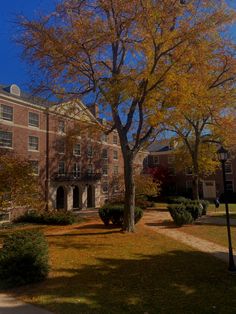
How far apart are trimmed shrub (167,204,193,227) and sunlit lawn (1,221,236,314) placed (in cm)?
573

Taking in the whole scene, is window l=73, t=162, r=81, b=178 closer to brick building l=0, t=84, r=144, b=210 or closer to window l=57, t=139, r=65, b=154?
brick building l=0, t=84, r=144, b=210

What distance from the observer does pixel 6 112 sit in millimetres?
26391

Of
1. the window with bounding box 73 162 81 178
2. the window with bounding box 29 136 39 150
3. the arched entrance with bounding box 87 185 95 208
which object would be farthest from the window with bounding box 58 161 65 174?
the arched entrance with bounding box 87 185 95 208

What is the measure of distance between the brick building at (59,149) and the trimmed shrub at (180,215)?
22.9 feet

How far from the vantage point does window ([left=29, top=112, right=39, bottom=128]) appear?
29.1 meters

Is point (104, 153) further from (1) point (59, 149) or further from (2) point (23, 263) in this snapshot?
(2) point (23, 263)

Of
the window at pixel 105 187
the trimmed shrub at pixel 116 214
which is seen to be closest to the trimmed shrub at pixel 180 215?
the trimmed shrub at pixel 116 214

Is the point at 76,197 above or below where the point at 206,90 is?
below

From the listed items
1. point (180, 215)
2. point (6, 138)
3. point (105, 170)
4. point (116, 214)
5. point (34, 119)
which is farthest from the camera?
point (105, 170)

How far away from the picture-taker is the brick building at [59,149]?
25.6 m

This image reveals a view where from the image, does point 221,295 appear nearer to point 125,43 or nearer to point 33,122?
point 125,43

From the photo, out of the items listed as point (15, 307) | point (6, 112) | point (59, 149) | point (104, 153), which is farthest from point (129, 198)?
point (104, 153)

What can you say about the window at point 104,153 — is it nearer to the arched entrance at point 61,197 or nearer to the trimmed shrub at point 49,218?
the arched entrance at point 61,197

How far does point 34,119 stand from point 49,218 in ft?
41.1
